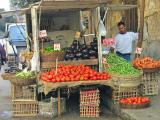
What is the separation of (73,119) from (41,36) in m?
2.44

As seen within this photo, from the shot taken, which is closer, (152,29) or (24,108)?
(24,108)

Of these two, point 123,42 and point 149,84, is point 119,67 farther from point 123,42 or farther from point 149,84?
point 123,42

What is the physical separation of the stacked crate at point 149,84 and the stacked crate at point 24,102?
2.73 m

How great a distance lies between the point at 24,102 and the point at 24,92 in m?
0.26

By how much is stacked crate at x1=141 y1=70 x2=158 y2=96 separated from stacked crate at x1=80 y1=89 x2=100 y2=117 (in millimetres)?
1684

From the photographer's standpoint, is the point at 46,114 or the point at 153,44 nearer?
the point at 46,114

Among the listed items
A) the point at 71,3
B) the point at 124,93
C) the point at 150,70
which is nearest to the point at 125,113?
the point at 124,93

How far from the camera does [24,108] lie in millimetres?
10891

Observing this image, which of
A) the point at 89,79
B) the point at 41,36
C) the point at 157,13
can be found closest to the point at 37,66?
the point at 41,36

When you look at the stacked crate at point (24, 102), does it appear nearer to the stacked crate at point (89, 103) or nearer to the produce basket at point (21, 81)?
the produce basket at point (21, 81)

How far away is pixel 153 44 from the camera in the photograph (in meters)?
17.8

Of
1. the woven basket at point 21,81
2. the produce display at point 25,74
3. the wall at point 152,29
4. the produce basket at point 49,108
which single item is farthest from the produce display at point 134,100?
the wall at point 152,29

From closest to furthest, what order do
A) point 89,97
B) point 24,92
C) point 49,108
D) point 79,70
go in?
point 89,97, point 49,108, point 79,70, point 24,92

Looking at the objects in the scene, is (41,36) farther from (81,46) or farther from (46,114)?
(46,114)
